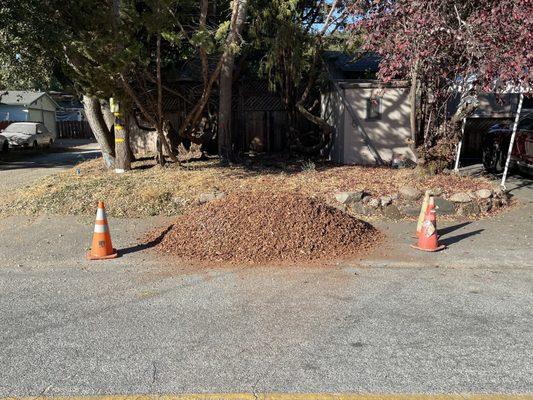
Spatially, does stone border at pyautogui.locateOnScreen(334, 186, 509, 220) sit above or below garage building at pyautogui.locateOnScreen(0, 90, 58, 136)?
below

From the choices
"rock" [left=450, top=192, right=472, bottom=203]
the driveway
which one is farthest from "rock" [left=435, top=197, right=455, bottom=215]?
the driveway

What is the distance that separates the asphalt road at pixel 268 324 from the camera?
343 cm

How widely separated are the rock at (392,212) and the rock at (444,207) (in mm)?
708

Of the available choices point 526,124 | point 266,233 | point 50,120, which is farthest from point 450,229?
point 50,120

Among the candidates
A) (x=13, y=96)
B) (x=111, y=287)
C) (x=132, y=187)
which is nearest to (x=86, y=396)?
(x=111, y=287)

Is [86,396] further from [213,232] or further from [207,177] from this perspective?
[207,177]

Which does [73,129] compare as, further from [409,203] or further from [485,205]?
[485,205]

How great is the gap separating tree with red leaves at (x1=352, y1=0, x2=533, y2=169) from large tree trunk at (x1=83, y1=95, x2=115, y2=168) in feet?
22.1

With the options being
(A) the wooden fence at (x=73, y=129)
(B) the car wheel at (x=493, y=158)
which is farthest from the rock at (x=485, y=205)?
(A) the wooden fence at (x=73, y=129)

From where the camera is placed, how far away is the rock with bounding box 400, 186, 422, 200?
8633 mm

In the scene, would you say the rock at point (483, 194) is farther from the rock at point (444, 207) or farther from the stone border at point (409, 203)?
the rock at point (444, 207)

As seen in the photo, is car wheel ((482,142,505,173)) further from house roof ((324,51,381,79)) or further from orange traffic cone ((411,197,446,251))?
orange traffic cone ((411,197,446,251))

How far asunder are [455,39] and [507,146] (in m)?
5.43

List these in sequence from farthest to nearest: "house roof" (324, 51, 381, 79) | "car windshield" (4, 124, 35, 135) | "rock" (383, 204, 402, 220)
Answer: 1. "car windshield" (4, 124, 35, 135)
2. "house roof" (324, 51, 381, 79)
3. "rock" (383, 204, 402, 220)
